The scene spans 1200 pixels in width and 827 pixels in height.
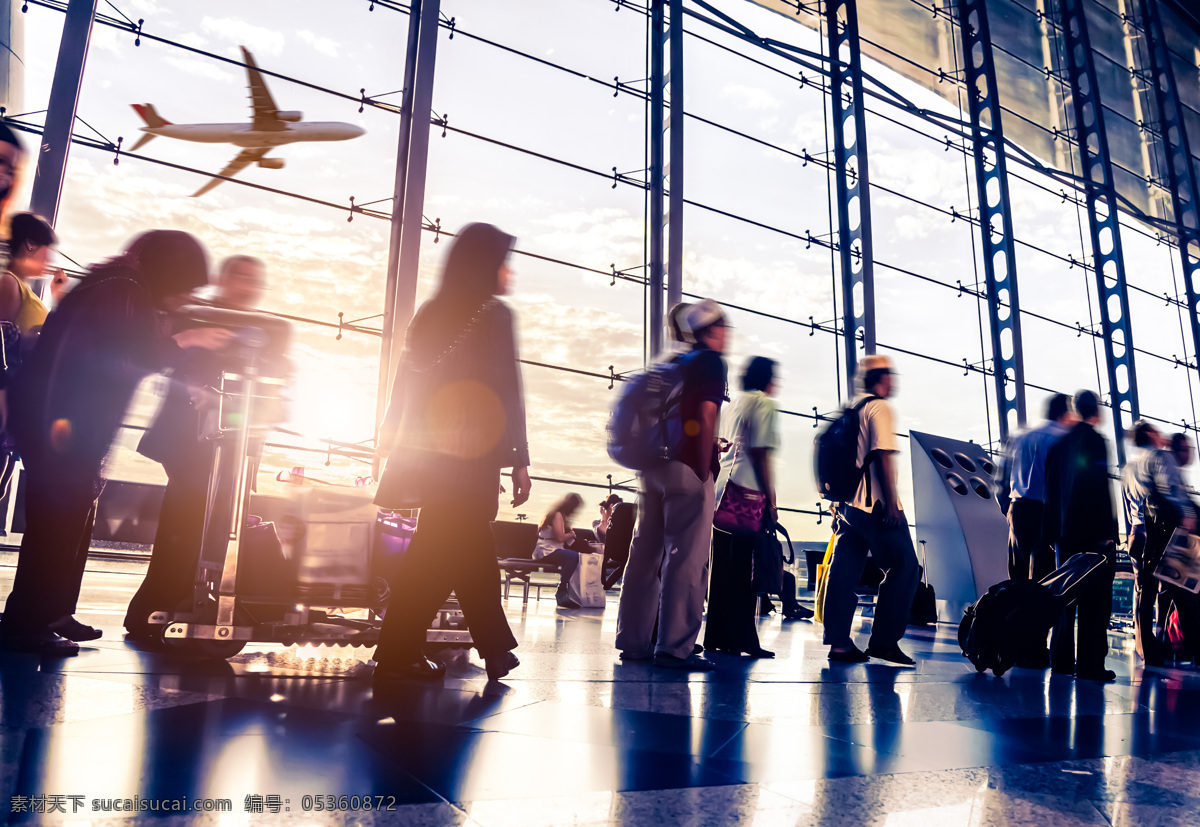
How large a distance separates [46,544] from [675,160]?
8071 millimetres

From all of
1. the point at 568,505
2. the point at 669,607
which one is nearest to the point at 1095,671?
the point at 669,607

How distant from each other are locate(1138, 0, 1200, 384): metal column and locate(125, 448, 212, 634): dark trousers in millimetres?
16155

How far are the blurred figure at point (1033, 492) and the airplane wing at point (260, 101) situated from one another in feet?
20.2

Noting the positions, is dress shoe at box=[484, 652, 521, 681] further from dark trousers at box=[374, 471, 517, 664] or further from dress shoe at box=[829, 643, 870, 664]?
dress shoe at box=[829, 643, 870, 664]

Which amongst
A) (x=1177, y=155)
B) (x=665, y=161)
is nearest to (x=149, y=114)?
(x=665, y=161)

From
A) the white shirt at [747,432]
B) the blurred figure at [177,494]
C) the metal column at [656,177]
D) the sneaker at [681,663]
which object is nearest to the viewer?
the blurred figure at [177,494]

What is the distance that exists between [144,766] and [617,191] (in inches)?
337

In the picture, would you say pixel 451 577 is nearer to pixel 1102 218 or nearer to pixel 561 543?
pixel 561 543

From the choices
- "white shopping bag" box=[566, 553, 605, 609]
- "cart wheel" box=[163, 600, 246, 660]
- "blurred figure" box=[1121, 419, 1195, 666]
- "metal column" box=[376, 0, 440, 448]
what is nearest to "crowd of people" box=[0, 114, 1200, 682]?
"cart wheel" box=[163, 600, 246, 660]

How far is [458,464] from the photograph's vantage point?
2.37 m

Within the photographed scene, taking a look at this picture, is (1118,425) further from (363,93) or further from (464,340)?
(464,340)

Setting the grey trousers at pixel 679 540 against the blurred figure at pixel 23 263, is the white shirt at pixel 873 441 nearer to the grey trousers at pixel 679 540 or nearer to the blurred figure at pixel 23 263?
the grey trousers at pixel 679 540

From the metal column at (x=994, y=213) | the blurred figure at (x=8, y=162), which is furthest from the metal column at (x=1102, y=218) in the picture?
the blurred figure at (x=8, y=162)

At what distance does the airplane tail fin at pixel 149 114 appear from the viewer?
22.3 feet
